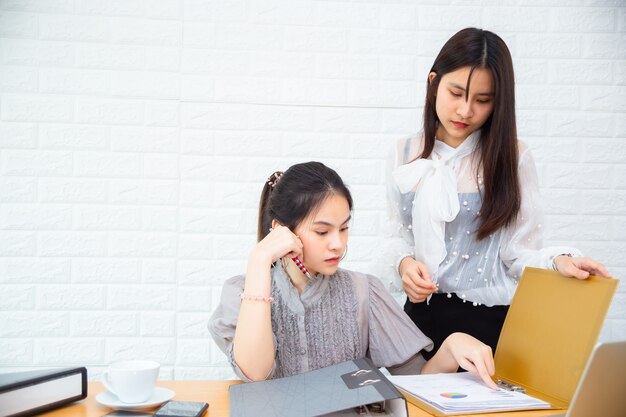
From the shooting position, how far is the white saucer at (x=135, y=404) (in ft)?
3.43

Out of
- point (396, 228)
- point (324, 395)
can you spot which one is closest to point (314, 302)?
point (396, 228)

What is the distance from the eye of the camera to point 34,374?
1.06 meters

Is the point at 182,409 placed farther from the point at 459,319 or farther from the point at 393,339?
the point at 459,319

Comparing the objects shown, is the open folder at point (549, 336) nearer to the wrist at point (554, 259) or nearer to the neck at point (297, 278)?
the wrist at point (554, 259)

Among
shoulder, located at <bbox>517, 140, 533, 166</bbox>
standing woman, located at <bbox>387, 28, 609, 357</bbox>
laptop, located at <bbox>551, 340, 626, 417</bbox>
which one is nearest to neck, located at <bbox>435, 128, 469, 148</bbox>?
standing woman, located at <bbox>387, 28, 609, 357</bbox>

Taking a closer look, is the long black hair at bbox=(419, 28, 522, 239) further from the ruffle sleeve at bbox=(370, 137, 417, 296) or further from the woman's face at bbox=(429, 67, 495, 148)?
the ruffle sleeve at bbox=(370, 137, 417, 296)

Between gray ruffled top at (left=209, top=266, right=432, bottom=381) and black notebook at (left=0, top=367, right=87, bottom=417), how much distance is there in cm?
34

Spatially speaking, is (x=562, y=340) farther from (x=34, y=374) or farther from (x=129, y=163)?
(x=129, y=163)

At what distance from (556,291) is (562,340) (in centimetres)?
10

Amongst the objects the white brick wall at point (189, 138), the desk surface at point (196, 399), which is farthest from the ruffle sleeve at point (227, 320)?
the white brick wall at point (189, 138)

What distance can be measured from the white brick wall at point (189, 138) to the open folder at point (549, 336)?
127cm

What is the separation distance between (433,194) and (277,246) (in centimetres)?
46

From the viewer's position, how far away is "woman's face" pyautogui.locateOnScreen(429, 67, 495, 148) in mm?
1521

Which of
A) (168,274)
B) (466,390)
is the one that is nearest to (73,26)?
(168,274)
